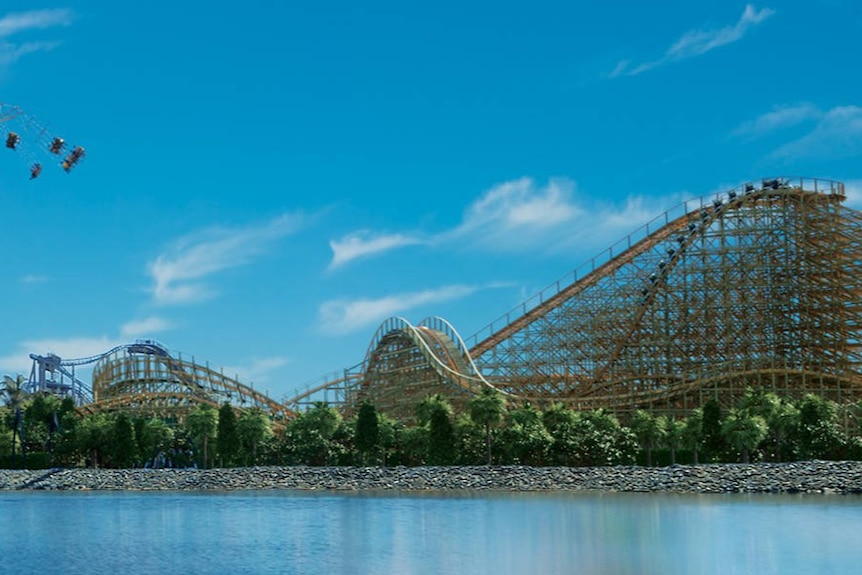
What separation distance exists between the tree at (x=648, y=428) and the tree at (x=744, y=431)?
3.96m

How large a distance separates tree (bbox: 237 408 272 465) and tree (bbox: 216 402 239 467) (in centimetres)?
39

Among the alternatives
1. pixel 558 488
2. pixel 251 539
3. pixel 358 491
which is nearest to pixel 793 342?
pixel 558 488

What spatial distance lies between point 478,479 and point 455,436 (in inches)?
241

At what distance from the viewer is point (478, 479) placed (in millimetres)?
61938

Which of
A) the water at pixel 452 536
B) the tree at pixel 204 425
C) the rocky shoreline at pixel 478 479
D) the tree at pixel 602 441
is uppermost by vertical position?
the tree at pixel 204 425

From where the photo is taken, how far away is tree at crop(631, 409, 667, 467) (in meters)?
64.4

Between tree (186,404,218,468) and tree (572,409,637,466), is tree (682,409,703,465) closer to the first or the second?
tree (572,409,637,466)

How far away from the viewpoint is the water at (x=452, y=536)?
30.8m

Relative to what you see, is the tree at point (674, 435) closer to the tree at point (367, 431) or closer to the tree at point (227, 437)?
the tree at point (367, 431)

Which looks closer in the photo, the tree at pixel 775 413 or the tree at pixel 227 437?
the tree at pixel 775 413

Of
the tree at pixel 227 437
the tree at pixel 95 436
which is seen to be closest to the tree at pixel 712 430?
the tree at pixel 227 437

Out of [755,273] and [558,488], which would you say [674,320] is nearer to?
[755,273]

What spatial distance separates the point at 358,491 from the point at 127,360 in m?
34.3

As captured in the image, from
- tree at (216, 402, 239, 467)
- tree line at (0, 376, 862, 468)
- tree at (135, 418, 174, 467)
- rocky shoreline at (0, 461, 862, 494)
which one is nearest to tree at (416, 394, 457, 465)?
tree line at (0, 376, 862, 468)
